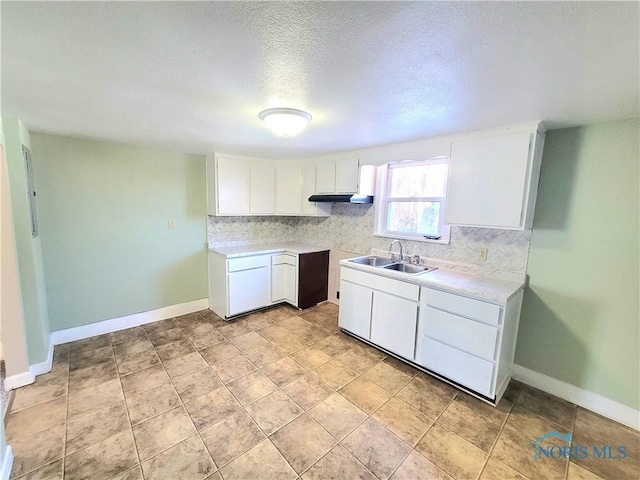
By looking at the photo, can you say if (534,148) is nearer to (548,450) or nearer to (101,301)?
(548,450)

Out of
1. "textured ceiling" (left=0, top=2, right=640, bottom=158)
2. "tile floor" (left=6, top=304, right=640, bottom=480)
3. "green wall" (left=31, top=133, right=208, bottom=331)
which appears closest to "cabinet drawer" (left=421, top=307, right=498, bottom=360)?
"tile floor" (left=6, top=304, right=640, bottom=480)

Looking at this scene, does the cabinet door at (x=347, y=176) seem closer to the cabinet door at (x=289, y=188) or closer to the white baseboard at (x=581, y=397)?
the cabinet door at (x=289, y=188)

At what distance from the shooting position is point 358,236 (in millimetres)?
3725

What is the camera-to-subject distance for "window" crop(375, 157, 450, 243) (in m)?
2.92

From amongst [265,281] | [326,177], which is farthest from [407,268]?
[265,281]

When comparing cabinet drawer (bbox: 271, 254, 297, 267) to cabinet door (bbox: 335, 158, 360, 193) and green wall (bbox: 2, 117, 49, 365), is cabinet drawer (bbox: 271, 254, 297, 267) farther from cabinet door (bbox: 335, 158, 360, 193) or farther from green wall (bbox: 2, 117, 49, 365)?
green wall (bbox: 2, 117, 49, 365)

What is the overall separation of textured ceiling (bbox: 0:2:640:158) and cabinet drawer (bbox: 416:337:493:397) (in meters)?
1.85

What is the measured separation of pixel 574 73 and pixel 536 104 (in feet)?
1.36

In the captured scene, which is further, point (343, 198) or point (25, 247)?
point (343, 198)

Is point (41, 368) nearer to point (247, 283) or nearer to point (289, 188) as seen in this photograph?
point (247, 283)

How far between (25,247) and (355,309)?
Answer: 3012 mm

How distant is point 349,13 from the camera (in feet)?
3.09

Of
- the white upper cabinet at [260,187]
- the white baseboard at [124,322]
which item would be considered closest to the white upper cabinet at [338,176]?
the white upper cabinet at [260,187]

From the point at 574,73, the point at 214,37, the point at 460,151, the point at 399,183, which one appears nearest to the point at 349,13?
the point at 214,37
